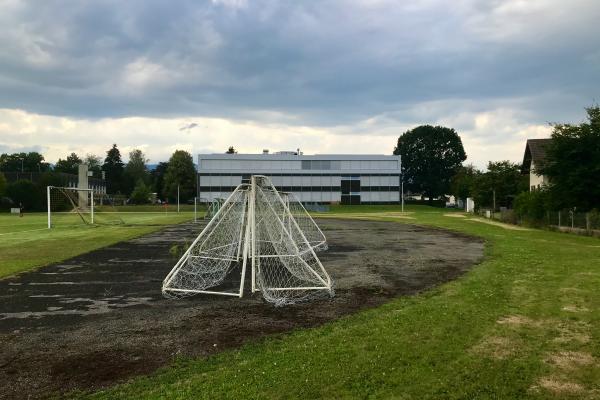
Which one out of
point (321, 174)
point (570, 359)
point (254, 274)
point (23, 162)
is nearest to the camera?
point (570, 359)

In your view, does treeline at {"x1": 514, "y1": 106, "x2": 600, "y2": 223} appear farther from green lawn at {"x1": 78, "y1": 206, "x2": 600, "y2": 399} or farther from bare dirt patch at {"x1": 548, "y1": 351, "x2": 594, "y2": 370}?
bare dirt patch at {"x1": 548, "y1": 351, "x2": 594, "y2": 370}

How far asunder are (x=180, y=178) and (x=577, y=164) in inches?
3621

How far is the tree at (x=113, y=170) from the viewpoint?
427 ft

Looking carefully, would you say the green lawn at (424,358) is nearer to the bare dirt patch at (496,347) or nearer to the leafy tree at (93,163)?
the bare dirt patch at (496,347)

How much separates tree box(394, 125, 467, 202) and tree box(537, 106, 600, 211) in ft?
245

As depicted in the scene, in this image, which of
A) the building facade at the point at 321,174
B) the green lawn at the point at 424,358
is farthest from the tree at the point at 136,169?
the green lawn at the point at 424,358

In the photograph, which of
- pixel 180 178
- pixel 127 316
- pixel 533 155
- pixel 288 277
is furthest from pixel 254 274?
pixel 180 178

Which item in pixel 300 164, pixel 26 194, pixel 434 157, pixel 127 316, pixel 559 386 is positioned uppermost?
pixel 434 157

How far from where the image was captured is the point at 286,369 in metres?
6.31

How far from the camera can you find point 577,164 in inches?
1069

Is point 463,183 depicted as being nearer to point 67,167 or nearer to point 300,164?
point 300,164

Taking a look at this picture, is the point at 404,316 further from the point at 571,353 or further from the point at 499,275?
the point at 499,275

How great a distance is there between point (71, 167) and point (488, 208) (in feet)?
396

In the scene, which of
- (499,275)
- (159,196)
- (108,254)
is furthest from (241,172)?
(499,275)
